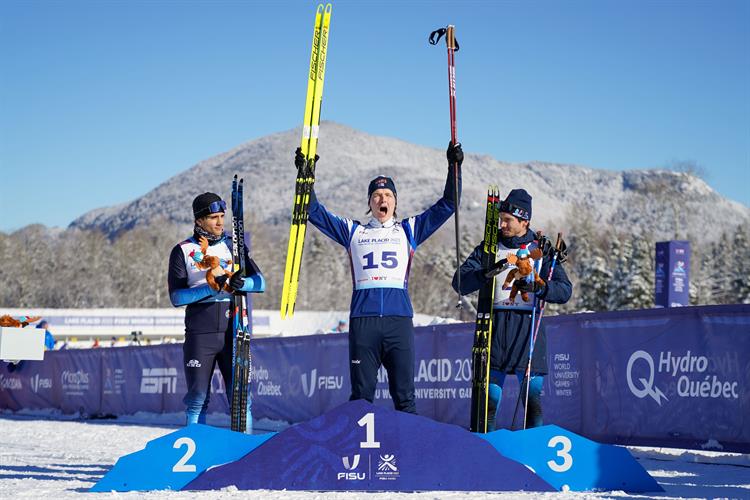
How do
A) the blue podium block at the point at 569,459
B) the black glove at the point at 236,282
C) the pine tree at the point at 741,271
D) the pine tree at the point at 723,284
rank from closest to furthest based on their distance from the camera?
1. the blue podium block at the point at 569,459
2. the black glove at the point at 236,282
3. the pine tree at the point at 741,271
4. the pine tree at the point at 723,284

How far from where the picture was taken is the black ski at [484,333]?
7.12 meters

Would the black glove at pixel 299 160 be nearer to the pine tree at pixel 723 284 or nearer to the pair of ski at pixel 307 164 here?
the pair of ski at pixel 307 164

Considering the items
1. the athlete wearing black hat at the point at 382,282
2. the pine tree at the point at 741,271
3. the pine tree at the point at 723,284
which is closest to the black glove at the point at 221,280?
the athlete wearing black hat at the point at 382,282

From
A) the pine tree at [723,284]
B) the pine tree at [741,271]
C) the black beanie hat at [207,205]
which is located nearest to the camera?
the black beanie hat at [207,205]

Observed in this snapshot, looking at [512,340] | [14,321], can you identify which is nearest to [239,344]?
[512,340]

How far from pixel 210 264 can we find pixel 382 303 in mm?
1255

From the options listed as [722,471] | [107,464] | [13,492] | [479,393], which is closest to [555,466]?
[479,393]

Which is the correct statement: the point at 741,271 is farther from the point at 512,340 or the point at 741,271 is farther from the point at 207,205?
the point at 207,205

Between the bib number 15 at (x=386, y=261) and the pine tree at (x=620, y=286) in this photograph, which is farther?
the pine tree at (x=620, y=286)

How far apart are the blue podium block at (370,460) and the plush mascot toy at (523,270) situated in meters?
1.28

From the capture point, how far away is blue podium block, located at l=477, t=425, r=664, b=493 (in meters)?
6.32

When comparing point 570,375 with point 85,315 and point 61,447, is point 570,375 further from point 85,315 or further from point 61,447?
point 85,315

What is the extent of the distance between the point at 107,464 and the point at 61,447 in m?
2.75

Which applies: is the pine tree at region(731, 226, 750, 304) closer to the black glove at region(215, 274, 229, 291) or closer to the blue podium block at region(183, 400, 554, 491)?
the black glove at region(215, 274, 229, 291)
